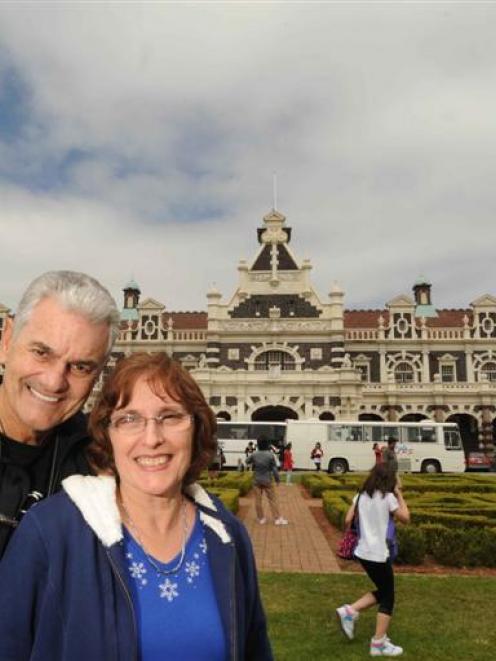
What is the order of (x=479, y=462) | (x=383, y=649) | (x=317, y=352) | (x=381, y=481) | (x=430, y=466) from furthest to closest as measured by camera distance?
(x=317, y=352), (x=479, y=462), (x=430, y=466), (x=381, y=481), (x=383, y=649)

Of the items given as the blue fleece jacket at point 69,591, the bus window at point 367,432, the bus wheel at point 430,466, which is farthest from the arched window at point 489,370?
the blue fleece jacket at point 69,591

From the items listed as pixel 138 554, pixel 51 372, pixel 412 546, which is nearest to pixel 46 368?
pixel 51 372

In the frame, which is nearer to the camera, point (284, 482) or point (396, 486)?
point (396, 486)

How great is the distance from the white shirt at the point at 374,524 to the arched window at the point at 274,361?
34842 millimetres

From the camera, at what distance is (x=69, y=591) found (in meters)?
2.16

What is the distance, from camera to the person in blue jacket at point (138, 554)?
212cm

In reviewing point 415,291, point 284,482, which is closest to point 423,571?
point 284,482

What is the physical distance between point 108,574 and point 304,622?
6.46 m

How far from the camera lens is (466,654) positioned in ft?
22.4

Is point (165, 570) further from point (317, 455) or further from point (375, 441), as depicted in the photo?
point (375, 441)

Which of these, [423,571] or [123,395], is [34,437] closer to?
[123,395]

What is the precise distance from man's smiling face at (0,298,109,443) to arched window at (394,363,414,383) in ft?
144

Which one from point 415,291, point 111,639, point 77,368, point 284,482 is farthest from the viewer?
point 415,291

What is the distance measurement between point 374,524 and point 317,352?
117 ft
